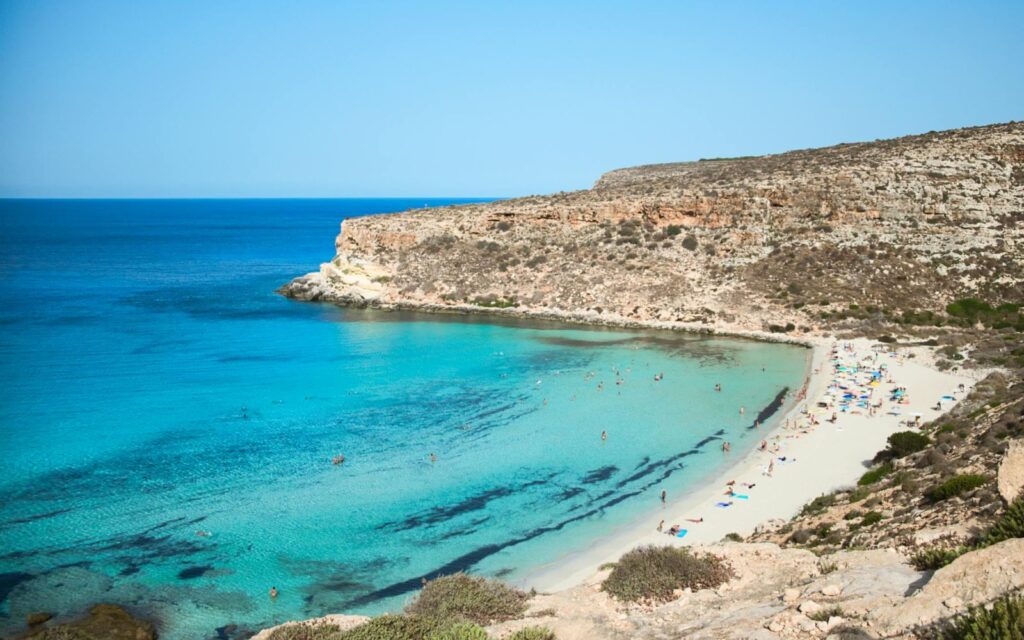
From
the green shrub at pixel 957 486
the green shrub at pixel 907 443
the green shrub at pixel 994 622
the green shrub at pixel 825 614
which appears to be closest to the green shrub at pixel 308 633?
the green shrub at pixel 825 614

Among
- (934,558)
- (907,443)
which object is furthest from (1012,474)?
(907,443)

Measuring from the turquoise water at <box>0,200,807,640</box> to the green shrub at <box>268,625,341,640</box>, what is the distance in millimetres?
4801

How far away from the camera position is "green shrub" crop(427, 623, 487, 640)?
9.48 metres

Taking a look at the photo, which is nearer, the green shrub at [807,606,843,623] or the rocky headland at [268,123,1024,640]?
the green shrub at [807,606,843,623]

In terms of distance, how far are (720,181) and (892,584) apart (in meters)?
57.4

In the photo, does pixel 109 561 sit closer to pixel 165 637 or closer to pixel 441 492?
pixel 165 637

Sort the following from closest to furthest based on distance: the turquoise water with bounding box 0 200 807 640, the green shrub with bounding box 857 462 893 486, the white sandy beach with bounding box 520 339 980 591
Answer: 1. the turquoise water with bounding box 0 200 807 640
2. the white sandy beach with bounding box 520 339 980 591
3. the green shrub with bounding box 857 462 893 486

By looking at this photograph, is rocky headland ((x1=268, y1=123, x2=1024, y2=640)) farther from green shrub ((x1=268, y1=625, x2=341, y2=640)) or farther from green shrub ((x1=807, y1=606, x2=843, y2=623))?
green shrub ((x1=268, y1=625, x2=341, y2=640))

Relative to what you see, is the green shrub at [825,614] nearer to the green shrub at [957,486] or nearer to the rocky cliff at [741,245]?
the green shrub at [957,486]


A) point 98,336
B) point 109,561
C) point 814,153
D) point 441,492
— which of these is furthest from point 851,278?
point 98,336

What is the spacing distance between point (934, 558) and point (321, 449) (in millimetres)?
20994

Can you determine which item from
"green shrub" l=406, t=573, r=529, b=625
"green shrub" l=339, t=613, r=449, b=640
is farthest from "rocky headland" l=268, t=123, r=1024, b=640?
"green shrub" l=339, t=613, r=449, b=640

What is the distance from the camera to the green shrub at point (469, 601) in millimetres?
11281

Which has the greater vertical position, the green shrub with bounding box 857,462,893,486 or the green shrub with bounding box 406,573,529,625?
the green shrub with bounding box 406,573,529,625
